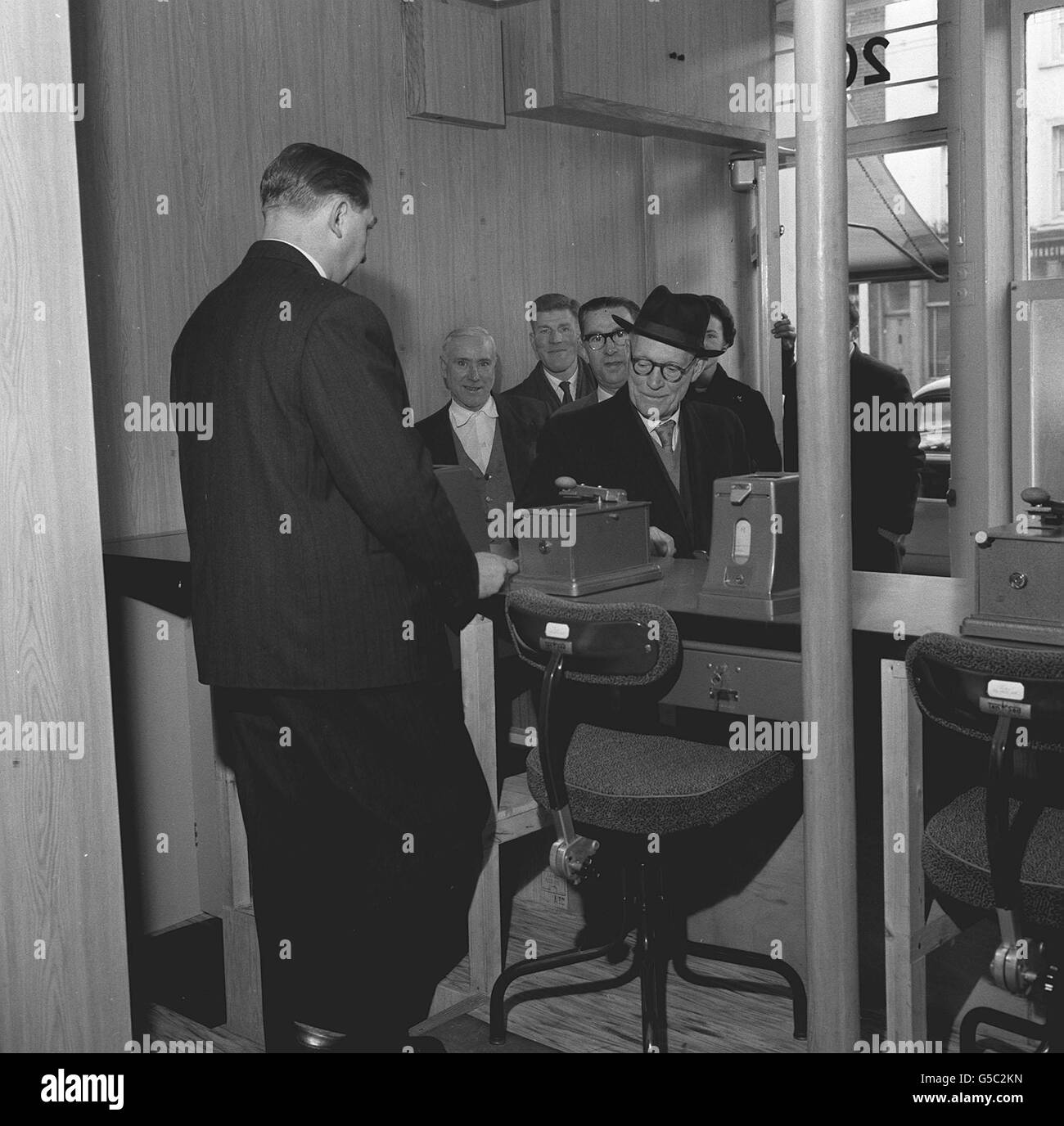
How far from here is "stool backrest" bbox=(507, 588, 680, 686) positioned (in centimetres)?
241

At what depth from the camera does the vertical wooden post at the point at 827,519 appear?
151 cm

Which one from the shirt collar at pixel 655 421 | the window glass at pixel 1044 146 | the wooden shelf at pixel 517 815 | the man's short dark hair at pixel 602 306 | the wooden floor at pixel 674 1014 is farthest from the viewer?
the window glass at pixel 1044 146

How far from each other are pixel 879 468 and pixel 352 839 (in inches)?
125

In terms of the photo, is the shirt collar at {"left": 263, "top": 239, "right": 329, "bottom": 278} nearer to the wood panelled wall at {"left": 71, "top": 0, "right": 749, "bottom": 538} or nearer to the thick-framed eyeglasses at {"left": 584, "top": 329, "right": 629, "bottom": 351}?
the wood panelled wall at {"left": 71, "top": 0, "right": 749, "bottom": 538}

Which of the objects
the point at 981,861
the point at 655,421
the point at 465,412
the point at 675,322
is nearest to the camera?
the point at 981,861

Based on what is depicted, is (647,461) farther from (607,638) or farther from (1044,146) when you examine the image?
(1044,146)

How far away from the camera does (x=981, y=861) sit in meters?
2.15

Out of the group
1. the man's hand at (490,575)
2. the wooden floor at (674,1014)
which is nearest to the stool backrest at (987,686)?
the man's hand at (490,575)

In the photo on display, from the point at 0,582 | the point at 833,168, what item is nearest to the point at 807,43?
the point at 833,168

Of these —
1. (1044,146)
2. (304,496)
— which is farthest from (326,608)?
(1044,146)

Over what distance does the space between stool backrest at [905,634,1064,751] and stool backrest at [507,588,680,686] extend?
1.50 feet

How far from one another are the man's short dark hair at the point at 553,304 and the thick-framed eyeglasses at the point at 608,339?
0.31 m

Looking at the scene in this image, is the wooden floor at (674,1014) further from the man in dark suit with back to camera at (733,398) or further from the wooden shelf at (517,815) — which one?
the man in dark suit with back to camera at (733,398)

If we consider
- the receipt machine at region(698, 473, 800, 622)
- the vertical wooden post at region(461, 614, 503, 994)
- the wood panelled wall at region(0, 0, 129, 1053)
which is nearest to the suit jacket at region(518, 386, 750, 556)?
the vertical wooden post at region(461, 614, 503, 994)
